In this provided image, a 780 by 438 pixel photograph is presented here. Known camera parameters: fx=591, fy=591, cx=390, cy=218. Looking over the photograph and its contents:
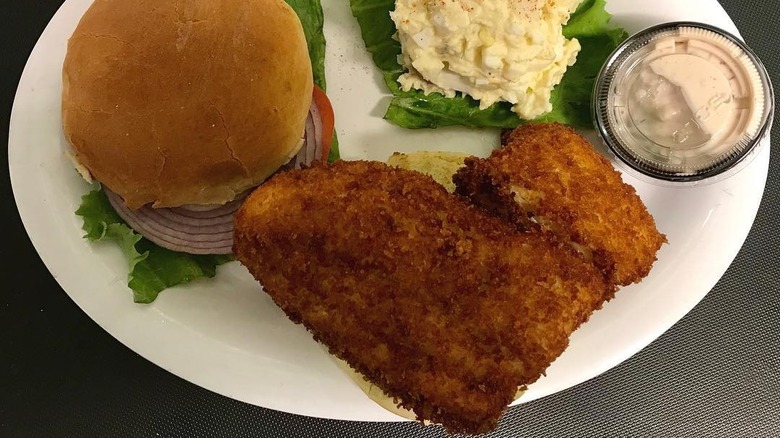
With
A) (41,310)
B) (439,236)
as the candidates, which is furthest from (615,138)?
(41,310)

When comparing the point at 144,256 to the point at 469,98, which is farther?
the point at 469,98

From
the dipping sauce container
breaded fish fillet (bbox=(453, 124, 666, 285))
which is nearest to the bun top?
breaded fish fillet (bbox=(453, 124, 666, 285))

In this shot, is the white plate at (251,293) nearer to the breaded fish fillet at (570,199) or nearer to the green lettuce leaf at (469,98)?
the green lettuce leaf at (469,98)

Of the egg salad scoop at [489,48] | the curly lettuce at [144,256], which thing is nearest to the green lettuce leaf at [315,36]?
the curly lettuce at [144,256]

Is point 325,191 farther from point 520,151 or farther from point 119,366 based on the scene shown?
point 119,366

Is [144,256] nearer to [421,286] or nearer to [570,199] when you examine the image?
[421,286]

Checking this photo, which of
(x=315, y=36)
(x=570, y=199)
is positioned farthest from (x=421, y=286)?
(x=315, y=36)
